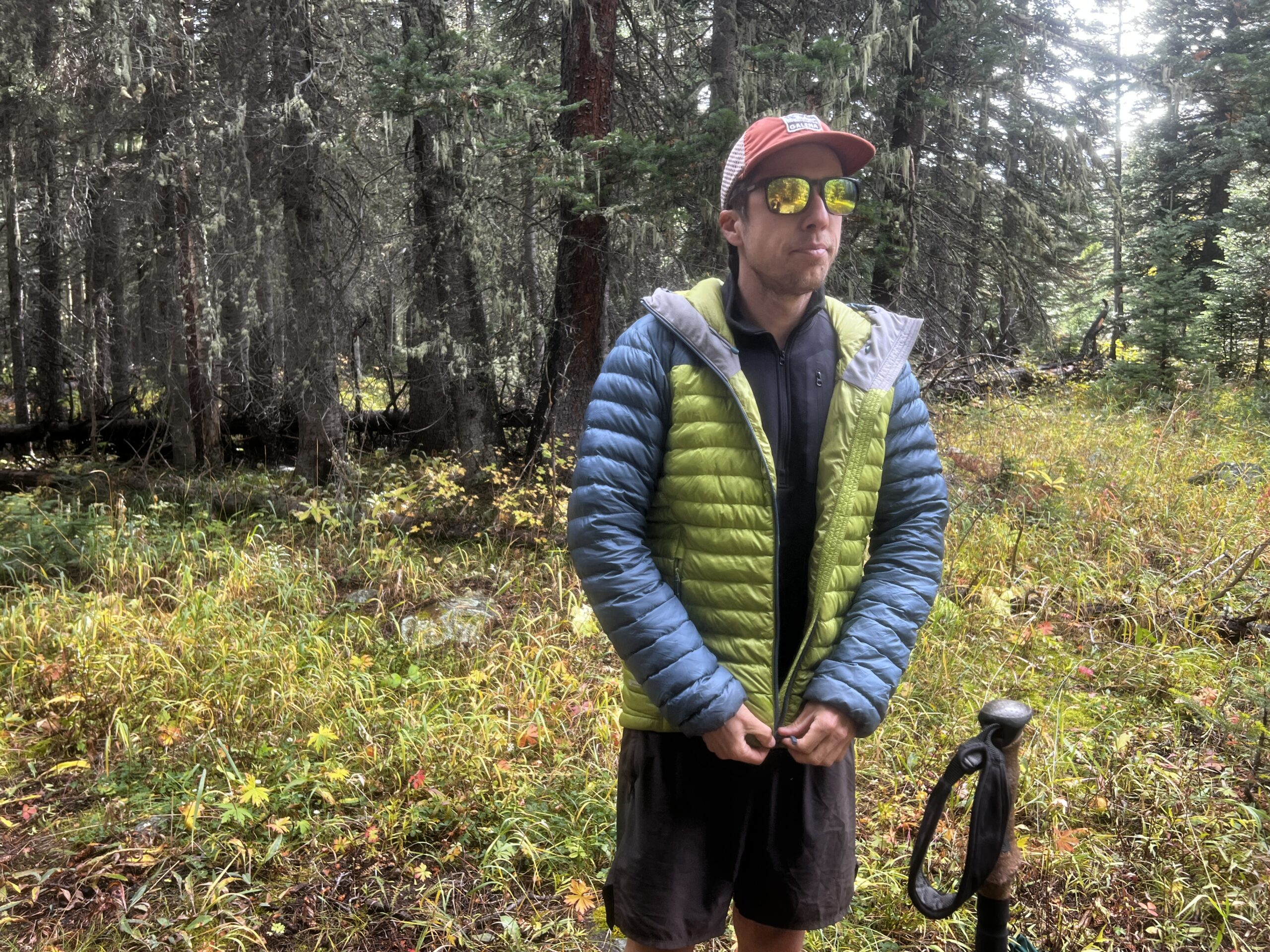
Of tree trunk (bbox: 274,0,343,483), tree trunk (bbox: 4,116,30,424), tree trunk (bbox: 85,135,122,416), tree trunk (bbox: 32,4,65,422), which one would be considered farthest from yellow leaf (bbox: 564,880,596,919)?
tree trunk (bbox: 4,116,30,424)

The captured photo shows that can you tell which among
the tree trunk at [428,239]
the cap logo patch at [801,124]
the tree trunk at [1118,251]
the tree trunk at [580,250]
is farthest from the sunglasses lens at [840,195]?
the tree trunk at [1118,251]

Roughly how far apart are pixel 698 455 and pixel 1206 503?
19.8 feet

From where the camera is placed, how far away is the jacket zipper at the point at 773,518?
173 cm

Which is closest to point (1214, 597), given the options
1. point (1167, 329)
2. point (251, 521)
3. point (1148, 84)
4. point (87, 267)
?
point (251, 521)

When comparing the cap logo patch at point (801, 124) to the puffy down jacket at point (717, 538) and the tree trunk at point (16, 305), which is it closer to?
the puffy down jacket at point (717, 538)

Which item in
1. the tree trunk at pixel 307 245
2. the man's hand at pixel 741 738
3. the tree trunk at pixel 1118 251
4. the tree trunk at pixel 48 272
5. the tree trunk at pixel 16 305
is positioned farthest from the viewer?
the tree trunk at pixel 16 305

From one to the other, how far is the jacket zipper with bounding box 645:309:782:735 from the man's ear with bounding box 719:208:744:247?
236 mm

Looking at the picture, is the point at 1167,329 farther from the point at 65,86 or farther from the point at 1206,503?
the point at 65,86

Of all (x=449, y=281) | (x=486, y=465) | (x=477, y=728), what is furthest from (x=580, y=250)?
(x=477, y=728)

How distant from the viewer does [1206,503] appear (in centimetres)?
605

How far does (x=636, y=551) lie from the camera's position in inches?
66.1

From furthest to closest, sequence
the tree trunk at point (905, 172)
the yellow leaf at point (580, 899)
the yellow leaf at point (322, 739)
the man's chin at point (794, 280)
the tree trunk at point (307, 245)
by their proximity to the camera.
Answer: the tree trunk at point (905, 172) < the tree trunk at point (307, 245) < the yellow leaf at point (322, 739) < the yellow leaf at point (580, 899) < the man's chin at point (794, 280)

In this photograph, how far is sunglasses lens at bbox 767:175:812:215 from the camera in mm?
1729

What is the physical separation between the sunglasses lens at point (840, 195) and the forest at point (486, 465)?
235cm
